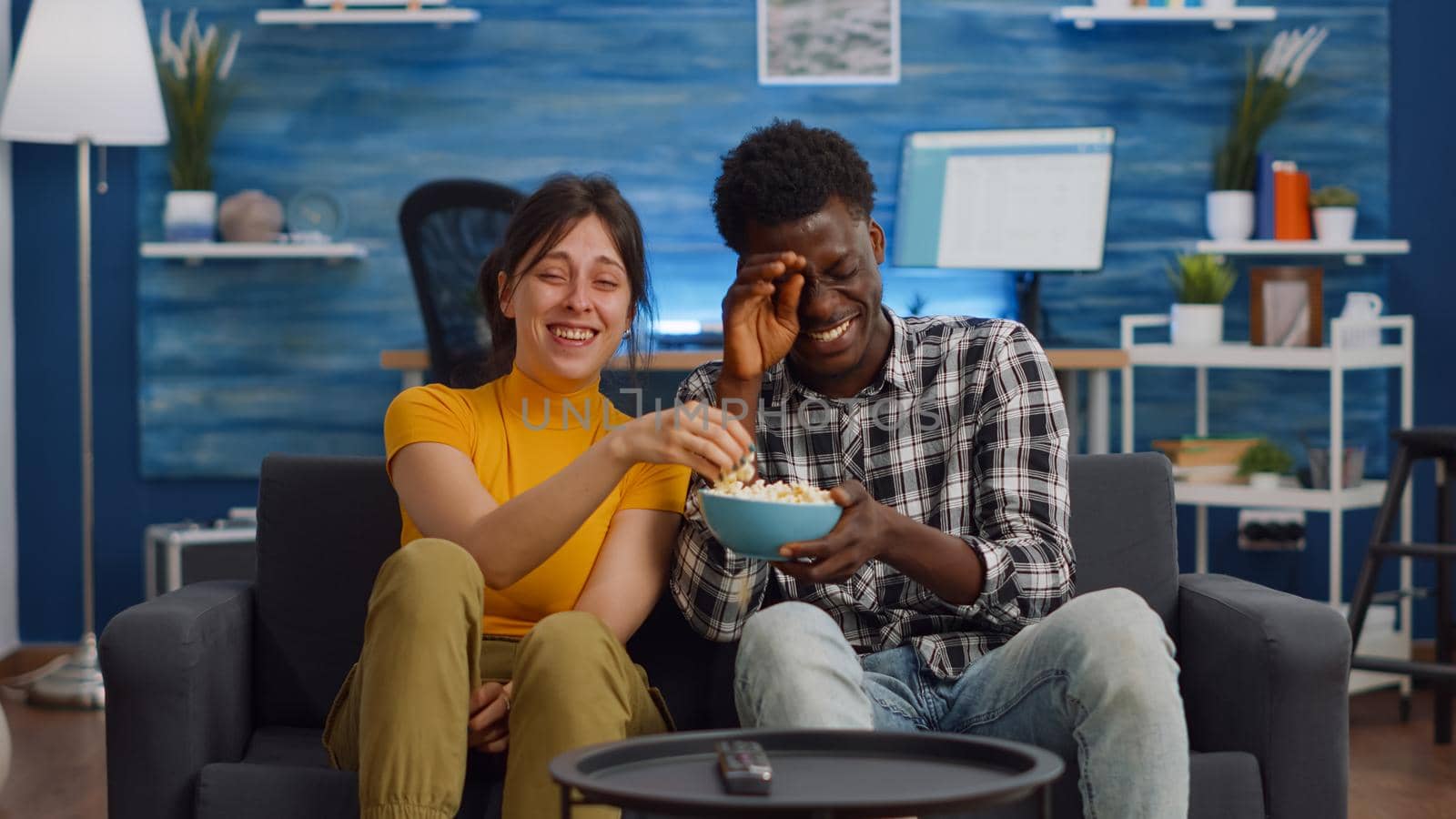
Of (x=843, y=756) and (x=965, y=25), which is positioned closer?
(x=843, y=756)

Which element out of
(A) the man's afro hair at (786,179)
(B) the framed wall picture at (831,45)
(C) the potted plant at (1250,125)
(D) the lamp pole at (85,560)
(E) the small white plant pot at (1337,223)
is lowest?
(D) the lamp pole at (85,560)

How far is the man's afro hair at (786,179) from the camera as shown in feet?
6.05

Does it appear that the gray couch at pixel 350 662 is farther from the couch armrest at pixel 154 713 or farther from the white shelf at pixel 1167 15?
the white shelf at pixel 1167 15

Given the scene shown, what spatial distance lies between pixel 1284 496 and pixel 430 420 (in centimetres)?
233

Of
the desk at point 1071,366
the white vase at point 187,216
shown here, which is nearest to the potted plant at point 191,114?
the white vase at point 187,216

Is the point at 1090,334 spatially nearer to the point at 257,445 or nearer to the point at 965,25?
the point at 965,25

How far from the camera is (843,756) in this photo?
1.30 m

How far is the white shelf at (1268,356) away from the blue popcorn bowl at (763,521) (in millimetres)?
2343

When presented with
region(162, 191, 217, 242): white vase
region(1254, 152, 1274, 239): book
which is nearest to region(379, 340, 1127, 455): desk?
→ region(1254, 152, 1274, 239): book

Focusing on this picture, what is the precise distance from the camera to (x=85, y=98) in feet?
11.9

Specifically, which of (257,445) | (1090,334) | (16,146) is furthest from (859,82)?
(16,146)

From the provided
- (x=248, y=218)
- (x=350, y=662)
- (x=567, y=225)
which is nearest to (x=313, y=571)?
(x=350, y=662)

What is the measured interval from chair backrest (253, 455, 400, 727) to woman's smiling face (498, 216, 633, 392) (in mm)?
349

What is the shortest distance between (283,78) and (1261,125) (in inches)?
103
